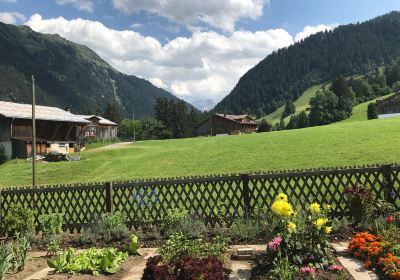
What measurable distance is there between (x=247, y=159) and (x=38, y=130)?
3339cm

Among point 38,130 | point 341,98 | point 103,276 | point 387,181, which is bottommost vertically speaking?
point 103,276

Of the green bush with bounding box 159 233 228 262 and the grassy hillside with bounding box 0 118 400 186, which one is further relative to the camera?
the grassy hillside with bounding box 0 118 400 186

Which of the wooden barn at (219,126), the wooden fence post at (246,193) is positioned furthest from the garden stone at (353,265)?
the wooden barn at (219,126)

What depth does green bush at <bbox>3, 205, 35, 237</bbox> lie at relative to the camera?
421 inches

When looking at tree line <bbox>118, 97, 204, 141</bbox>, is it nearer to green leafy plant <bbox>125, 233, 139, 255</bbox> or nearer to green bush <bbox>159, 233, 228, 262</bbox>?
green leafy plant <bbox>125, 233, 139, 255</bbox>

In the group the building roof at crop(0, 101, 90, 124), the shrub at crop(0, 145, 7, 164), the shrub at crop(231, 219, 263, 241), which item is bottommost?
the shrub at crop(231, 219, 263, 241)

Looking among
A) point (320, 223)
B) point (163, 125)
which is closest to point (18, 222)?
point (320, 223)

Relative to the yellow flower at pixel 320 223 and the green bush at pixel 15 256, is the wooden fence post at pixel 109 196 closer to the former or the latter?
the green bush at pixel 15 256

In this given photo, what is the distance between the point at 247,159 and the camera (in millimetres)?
29812

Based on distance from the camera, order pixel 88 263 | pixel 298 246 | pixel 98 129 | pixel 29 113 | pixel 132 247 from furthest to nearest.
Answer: pixel 98 129 → pixel 29 113 → pixel 132 247 → pixel 88 263 → pixel 298 246

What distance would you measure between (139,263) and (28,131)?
153 feet

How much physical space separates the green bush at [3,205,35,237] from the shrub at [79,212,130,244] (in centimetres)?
162

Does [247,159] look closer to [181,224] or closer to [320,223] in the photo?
[181,224]

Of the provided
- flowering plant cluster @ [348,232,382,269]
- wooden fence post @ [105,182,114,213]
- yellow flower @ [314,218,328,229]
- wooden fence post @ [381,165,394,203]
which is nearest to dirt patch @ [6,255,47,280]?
wooden fence post @ [105,182,114,213]
